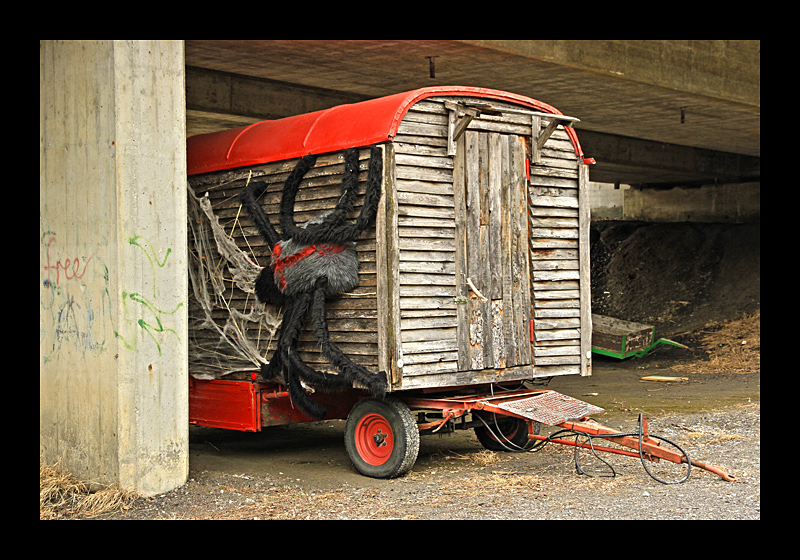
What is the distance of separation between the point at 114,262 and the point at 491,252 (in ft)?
12.2

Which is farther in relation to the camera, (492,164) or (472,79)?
(472,79)

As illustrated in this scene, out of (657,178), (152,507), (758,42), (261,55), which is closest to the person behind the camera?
(152,507)

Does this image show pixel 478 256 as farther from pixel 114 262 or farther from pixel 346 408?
pixel 114 262

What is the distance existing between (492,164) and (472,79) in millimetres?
4868

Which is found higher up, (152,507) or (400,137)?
(400,137)

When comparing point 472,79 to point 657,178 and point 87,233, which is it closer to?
point 87,233

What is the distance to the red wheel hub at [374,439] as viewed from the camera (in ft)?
28.9

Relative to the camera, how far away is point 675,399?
14305 millimetres

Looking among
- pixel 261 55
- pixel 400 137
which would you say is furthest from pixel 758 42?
pixel 400 137

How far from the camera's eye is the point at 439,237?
8.74 metres

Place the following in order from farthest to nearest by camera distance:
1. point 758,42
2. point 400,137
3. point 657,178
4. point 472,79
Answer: point 657,178
point 758,42
point 472,79
point 400,137

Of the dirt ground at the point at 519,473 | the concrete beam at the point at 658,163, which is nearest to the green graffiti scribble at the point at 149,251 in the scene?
the dirt ground at the point at 519,473

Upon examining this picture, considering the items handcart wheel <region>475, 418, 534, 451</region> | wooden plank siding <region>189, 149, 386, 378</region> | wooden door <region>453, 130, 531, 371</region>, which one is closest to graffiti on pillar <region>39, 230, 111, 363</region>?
wooden plank siding <region>189, 149, 386, 378</region>

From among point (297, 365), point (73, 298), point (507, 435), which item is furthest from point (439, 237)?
point (73, 298)
